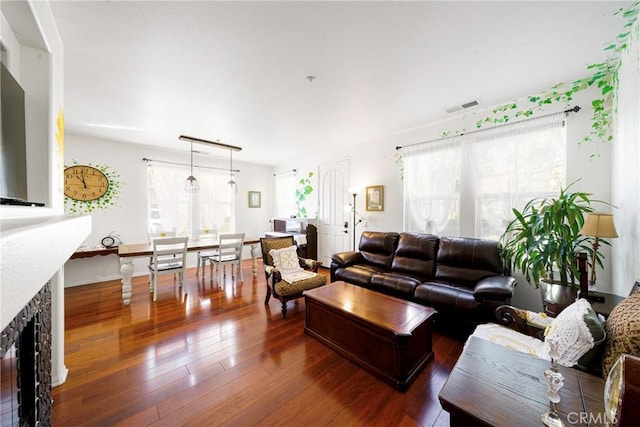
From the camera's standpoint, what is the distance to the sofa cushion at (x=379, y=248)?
11.7ft

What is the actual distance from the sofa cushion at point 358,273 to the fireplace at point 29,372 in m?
2.84

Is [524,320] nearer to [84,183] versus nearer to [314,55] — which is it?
[314,55]

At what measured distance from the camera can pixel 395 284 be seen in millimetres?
2852

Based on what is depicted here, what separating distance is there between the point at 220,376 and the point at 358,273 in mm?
2012

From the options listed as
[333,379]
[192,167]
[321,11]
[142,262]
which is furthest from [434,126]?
[142,262]

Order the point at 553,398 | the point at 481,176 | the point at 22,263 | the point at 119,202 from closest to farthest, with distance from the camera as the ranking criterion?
the point at 22,263 → the point at 553,398 → the point at 481,176 → the point at 119,202

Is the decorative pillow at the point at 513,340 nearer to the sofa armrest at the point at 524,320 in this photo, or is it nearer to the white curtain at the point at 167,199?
the sofa armrest at the point at 524,320

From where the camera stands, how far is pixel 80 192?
13.1 ft

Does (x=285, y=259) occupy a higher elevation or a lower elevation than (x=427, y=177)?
lower

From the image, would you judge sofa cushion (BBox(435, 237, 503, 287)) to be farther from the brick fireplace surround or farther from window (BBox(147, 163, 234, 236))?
window (BBox(147, 163, 234, 236))

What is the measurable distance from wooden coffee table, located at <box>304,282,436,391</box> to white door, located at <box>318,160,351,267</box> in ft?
7.85

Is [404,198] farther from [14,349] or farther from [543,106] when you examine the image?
[14,349]

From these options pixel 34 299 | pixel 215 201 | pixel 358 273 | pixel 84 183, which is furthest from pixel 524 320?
pixel 84 183

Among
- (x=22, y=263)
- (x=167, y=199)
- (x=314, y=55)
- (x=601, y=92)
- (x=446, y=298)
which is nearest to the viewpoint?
(x=22, y=263)
